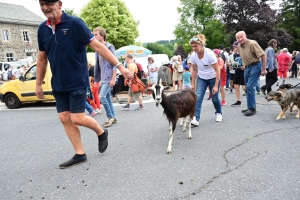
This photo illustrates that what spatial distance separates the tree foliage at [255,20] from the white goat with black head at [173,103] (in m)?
33.2

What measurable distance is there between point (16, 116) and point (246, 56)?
758 centimetres

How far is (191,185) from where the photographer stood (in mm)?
3172

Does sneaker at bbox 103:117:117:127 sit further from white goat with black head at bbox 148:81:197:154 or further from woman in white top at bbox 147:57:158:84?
woman in white top at bbox 147:57:158:84

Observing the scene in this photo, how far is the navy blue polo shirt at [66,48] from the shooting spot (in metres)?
3.40

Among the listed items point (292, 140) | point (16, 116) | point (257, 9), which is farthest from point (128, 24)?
point (292, 140)

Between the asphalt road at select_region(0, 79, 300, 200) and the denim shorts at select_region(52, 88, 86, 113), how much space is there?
0.92 metres

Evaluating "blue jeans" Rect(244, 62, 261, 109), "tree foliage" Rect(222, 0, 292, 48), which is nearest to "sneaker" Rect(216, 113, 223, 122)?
"blue jeans" Rect(244, 62, 261, 109)

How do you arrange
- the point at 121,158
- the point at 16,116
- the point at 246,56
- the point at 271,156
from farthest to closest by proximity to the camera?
the point at 16,116, the point at 246,56, the point at 121,158, the point at 271,156

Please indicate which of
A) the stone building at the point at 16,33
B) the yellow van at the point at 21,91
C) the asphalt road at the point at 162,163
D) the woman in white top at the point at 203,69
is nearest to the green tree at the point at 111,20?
the stone building at the point at 16,33

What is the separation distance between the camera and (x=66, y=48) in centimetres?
342

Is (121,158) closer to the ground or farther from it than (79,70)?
closer to the ground

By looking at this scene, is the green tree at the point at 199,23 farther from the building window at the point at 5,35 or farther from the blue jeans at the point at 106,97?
the blue jeans at the point at 106,97

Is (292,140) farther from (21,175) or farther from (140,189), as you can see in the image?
(21,175)

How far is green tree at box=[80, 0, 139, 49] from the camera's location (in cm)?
4456
